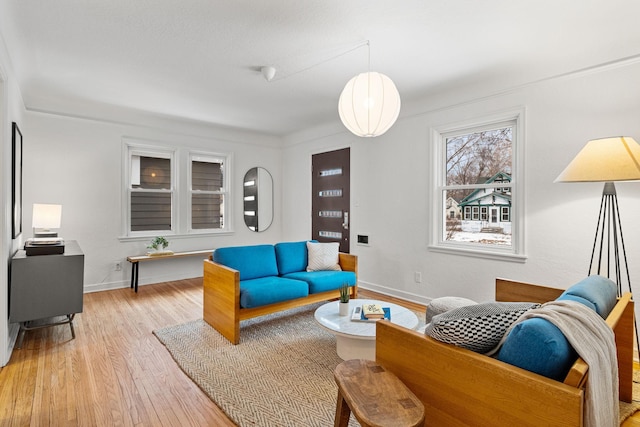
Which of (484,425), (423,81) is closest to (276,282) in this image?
(484,425)

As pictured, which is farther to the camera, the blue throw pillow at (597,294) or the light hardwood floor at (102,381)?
the light hardwood floor at (102,381)

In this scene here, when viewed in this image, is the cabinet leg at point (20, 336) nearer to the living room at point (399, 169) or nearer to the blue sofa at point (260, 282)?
the living room at point (399, 169)

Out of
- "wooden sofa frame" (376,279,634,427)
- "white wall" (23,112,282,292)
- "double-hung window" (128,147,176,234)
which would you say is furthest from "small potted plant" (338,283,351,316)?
"double-hung window" (128,147,176,234)

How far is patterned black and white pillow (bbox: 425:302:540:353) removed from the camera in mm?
1316

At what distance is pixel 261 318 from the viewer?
3609mm

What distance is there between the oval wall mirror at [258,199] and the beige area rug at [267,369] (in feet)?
9.65

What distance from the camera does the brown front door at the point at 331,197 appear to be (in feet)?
17.1

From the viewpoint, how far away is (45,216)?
3.44 meters

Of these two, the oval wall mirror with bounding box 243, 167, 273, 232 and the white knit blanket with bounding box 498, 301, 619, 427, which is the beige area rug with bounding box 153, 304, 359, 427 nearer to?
the white knit blanket with bounding box 498, 301, 619, 427

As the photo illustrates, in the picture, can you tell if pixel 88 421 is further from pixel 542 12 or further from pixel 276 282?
pixel 542 12

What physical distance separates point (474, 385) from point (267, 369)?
5.47ft

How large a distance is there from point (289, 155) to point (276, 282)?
3570 millimetres

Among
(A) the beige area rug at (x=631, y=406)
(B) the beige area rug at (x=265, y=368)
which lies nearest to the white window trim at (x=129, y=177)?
(B) the beige area rug at (x=265, y=368)

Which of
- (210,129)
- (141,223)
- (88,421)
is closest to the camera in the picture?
(88,421)
